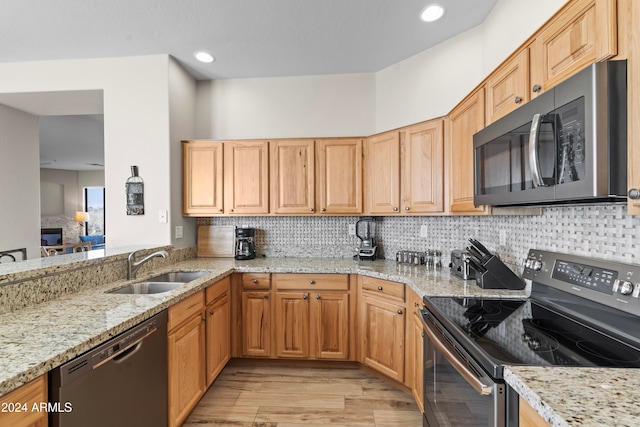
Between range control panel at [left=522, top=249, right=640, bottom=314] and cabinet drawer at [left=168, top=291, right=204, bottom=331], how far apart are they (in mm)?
2004

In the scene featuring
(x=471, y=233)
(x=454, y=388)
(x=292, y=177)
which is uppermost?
(x=292, y=177)

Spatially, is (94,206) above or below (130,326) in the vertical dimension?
above

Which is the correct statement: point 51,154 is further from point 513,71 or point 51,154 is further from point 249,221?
point 513,71

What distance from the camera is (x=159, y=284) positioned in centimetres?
219

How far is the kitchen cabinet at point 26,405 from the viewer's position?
838 millimetres

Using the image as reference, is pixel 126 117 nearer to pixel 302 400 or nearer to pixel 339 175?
pixel 339 175

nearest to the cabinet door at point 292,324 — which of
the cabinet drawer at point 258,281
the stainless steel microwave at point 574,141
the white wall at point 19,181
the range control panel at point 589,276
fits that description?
the cabinet drawer at point 258,281

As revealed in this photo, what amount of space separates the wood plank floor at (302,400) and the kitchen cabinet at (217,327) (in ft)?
0.60

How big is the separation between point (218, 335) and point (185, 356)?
0.50 metres

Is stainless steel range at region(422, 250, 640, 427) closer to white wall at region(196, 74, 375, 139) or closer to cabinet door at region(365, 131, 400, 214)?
cabinet door at region(365, 131, 400, 214)

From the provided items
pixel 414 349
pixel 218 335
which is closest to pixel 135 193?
pixel 218 335

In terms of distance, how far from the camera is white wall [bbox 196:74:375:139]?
311cm

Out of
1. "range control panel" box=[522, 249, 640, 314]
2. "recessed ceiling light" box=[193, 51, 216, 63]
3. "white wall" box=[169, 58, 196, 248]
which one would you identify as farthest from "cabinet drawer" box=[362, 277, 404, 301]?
"recessed ceiling light" box=[193, 51, 216, 63]

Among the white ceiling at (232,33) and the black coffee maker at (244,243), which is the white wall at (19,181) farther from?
the black coffee maker at (244,243)
